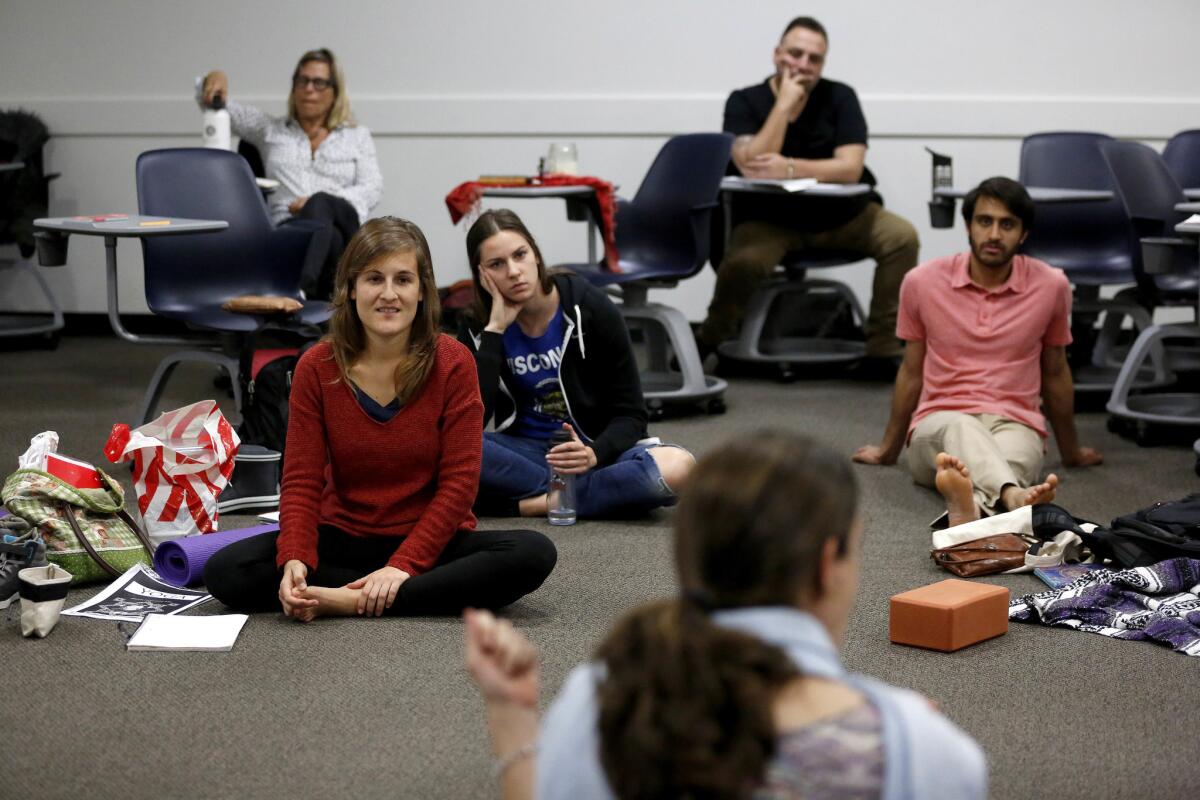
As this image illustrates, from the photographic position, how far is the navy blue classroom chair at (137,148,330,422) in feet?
15.3

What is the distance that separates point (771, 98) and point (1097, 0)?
1700 mm

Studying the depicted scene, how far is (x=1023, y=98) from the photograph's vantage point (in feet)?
21.0

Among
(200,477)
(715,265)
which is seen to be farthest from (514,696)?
(715,265)

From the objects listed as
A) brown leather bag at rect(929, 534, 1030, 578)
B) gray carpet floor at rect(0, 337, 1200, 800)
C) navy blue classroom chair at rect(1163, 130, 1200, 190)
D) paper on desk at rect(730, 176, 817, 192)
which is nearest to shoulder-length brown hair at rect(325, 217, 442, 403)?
gray carpet floor at rect(0, 337, 1200, 800)

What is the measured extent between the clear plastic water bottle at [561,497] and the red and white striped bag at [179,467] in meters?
0.77

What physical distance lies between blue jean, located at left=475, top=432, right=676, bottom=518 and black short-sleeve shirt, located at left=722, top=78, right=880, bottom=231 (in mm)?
2318

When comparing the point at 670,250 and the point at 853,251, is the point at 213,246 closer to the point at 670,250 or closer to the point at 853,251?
the point at 670,250

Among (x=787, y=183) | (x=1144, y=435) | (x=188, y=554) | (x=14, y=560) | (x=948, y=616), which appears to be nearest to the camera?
(x=948, y=616)

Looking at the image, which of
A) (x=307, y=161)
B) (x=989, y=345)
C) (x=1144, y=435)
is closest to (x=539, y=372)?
(x=989, y=345)

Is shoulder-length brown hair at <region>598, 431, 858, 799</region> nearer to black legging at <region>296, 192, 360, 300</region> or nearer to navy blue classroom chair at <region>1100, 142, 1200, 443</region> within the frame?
navy blue classroom chair at <region>1100, 142, 1200, 443</region>

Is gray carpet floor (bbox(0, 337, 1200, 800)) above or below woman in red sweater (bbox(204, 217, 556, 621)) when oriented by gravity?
below

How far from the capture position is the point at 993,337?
384cm

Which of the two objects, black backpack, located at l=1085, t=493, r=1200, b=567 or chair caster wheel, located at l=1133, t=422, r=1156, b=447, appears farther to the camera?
chair caster wheel, located at l=1133, t=422, r=1156, b=447

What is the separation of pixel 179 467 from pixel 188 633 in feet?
2.30
